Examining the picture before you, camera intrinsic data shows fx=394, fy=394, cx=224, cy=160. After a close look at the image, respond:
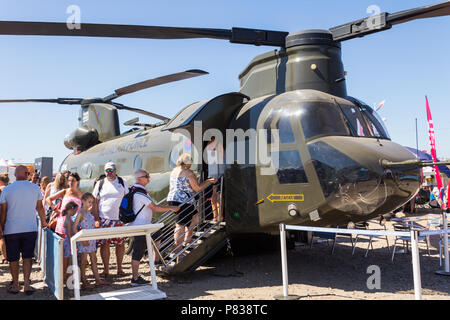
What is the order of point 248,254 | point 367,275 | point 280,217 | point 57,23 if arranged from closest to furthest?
point 57,23 → point 280,217 → point 367,275 → point 248,254

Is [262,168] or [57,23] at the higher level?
[57,23]

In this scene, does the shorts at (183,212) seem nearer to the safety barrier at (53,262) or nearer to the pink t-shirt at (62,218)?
the pink t-shirt at (62,218)

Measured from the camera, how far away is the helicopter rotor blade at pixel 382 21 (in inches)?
221

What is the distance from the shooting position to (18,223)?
5609 millimetres

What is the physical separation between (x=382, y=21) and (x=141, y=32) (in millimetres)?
3742

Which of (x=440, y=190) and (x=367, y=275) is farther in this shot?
(x=440, y=190)

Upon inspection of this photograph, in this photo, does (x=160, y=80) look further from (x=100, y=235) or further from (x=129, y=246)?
(x=100, y=235)

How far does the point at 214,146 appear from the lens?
7.25 m

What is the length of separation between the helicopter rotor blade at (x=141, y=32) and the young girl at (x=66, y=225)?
2.51m

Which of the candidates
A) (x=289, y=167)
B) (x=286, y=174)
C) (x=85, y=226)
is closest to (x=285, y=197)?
(x=286, y=174)

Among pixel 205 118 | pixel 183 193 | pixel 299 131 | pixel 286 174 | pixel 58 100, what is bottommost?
pixel 183 193
